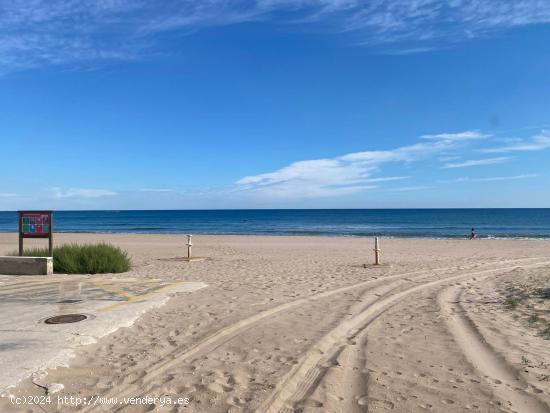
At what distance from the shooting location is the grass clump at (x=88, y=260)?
43.3 feet

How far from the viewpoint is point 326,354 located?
17.7 ft

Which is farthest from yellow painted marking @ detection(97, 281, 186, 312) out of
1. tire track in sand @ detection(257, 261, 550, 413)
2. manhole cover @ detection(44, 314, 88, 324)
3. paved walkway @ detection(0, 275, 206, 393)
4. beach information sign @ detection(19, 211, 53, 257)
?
beach information sign @ detection(19, 211, 53, 257)

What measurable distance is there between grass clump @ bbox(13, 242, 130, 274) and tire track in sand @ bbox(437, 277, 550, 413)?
31.3ft

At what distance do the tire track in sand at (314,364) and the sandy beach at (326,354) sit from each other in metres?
Result: 0.02

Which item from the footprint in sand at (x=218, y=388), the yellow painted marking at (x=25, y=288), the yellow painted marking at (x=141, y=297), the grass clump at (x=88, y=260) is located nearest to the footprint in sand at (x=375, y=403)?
the footprint in sand at (x=218, y=388)

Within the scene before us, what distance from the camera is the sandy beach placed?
4062mm

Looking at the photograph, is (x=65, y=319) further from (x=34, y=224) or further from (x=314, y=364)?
(x=34, y=224)

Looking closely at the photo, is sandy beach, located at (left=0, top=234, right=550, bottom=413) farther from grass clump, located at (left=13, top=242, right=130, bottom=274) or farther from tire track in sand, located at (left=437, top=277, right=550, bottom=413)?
grass clump, located at (left=13, top=242, right=130, bottom=274)

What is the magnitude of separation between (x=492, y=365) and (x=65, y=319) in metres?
5.81

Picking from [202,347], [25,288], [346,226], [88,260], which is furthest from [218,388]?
[346,226]

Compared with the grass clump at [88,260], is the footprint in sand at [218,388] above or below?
below

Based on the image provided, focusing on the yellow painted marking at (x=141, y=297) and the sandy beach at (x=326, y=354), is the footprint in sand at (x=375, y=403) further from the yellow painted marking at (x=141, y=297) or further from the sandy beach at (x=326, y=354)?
the yellow painted marking at (x=141, y=297)

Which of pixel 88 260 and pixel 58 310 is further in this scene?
pixel 88 260

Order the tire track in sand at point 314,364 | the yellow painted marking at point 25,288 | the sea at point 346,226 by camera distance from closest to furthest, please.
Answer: the tire track in sand at point 314,364 < the yellow painted marking at point 25,288 < the sea at point 346,226
